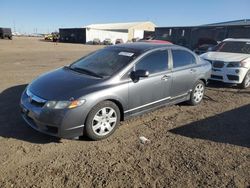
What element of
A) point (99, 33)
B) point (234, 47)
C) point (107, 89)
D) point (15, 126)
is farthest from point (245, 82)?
point (99, 33)

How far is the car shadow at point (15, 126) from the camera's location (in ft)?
13.9

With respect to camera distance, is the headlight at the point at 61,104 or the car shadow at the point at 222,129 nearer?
the headlight at the point at 61,104

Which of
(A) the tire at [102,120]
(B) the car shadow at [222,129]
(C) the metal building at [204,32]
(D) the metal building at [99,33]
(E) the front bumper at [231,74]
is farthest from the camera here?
(D) the metal building at [99,33]

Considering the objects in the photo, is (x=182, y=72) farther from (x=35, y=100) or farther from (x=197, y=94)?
(x=35, y=100)

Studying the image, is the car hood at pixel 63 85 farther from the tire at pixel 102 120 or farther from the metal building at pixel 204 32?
the metal building at pixel 204 32

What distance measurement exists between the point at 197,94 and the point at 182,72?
→ 1.02 m

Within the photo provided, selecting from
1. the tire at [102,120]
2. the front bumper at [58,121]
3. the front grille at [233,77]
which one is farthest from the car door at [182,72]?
the front grille at [233,77]

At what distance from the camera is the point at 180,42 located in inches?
1502

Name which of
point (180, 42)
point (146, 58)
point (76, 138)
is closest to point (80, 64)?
point (146, 58)

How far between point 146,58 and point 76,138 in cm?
208

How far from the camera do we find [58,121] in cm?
383

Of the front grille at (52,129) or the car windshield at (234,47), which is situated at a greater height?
the car windshield at (234,47)

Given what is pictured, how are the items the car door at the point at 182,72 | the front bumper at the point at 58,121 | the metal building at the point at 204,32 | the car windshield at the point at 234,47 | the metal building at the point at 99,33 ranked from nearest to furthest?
the front bumper at the point at 58,121 < the car door at the point at 182,72 < the car windshield at the point at 234,47 < the metal building at the point at 204,32 < the metal building at the point at 99,33

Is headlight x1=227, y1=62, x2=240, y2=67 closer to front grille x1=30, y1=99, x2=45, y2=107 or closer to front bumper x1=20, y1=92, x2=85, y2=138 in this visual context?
front bumper x1=20, y1=92, x2=85, y2=138
